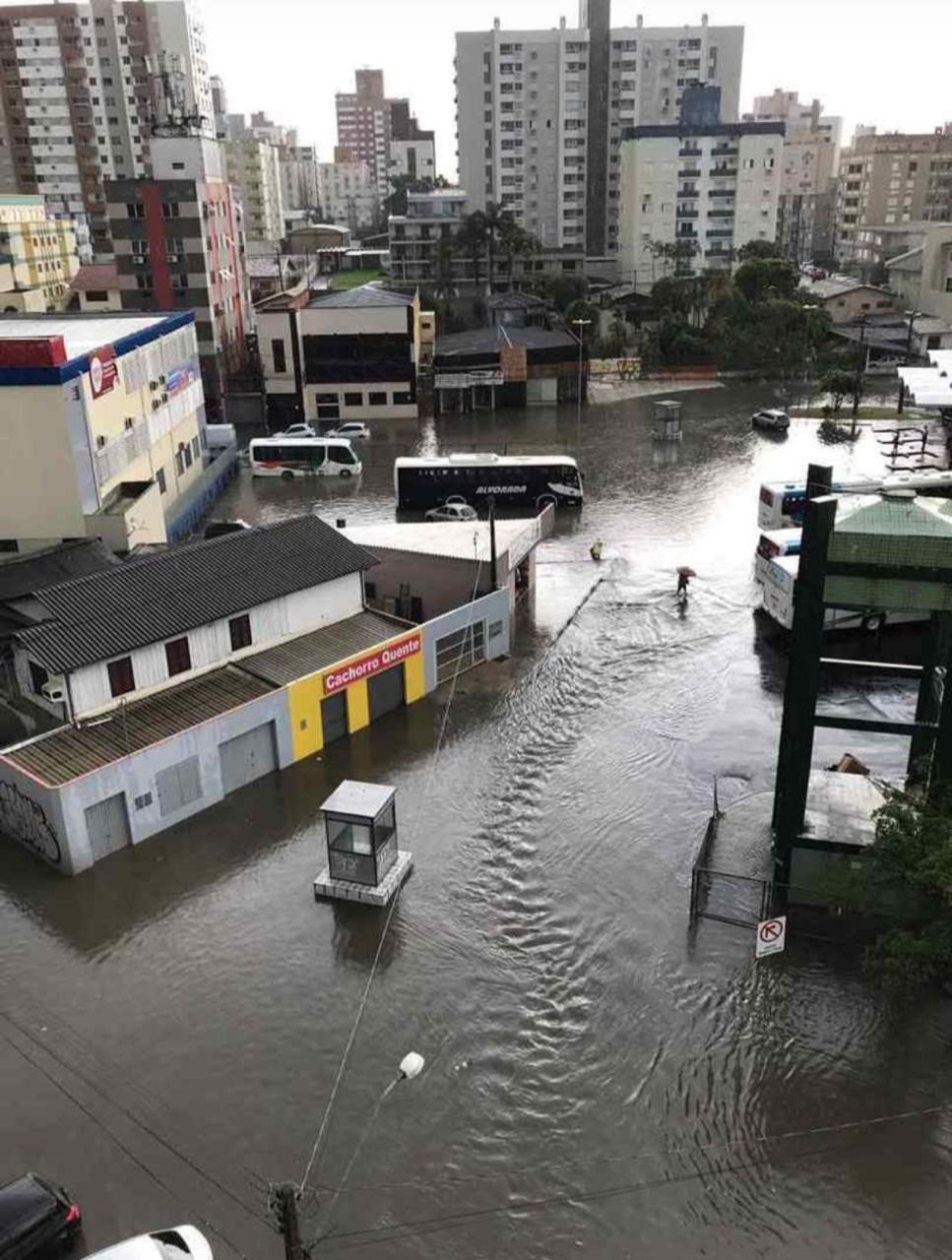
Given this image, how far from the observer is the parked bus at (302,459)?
49562 millimetres

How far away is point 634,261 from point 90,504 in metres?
81.7

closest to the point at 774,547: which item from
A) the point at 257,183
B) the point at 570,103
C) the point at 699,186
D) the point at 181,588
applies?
the point at 181,588

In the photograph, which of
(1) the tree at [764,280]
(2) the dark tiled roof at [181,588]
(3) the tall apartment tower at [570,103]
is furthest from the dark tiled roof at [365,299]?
(3) the tall apartment tower at [570,103]

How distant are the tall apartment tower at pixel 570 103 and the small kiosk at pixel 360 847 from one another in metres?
103

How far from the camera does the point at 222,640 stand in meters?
23.3

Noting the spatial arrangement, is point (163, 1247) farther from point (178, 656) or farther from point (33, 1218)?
point (178, 656)

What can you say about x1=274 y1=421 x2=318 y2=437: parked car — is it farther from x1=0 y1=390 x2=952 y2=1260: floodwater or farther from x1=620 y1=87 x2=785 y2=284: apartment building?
x1=620 y1=87 x2=785 y2=284: apartment building

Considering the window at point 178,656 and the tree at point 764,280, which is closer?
the window at point 178,656

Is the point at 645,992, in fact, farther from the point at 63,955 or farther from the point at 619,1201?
the point at 63,955

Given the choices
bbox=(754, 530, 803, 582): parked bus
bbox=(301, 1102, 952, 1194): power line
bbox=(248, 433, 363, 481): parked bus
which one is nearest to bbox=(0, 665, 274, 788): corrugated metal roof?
bbox=(301, 1102, 952, 1194): power line

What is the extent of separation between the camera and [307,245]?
130 meters

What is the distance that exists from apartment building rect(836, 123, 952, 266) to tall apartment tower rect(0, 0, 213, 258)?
8327cm

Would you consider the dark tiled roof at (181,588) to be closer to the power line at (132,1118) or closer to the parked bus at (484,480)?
the power line at (132,1118)

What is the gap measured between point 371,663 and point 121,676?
19.8 ft
